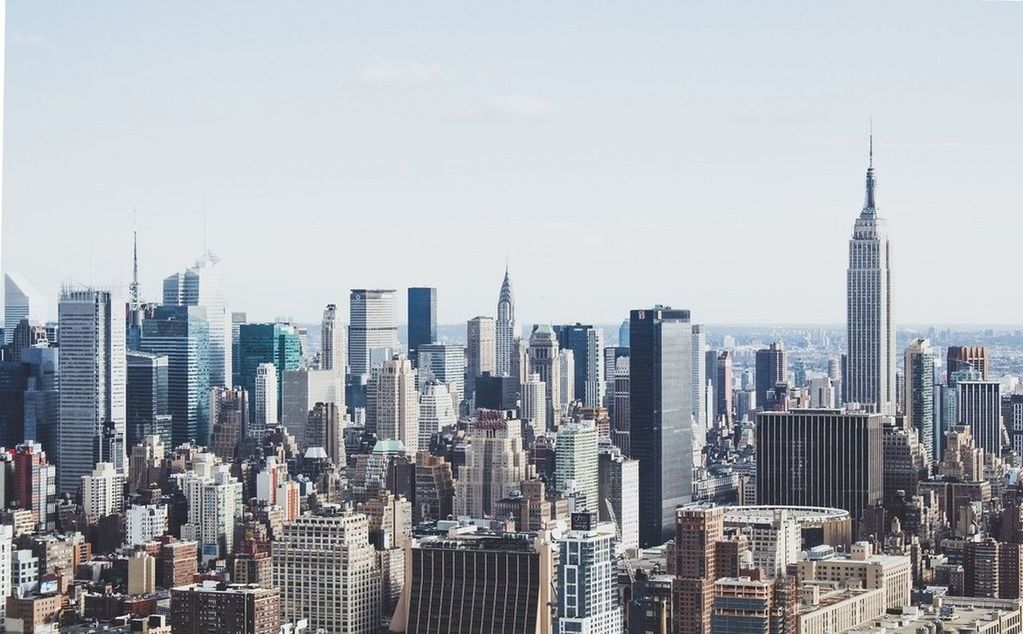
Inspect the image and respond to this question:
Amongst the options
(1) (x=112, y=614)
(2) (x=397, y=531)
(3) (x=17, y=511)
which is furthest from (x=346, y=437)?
(1) (x=112, y=614)

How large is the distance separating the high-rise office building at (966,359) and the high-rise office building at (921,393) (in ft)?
1.38

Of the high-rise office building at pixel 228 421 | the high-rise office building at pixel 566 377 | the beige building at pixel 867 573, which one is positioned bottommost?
the beige building at pixel 867 573

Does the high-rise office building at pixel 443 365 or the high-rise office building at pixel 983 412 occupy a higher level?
the high-rise office building at pixel 443 365

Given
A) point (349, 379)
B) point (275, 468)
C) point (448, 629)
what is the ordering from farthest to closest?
point (349, 379) < point (275, 468) < point (448, 629)

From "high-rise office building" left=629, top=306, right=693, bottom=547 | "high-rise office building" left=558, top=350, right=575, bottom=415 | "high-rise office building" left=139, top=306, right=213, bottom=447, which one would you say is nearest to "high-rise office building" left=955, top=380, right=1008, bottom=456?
"high-rise office building" left=629, top=306, right=693, bottom=547

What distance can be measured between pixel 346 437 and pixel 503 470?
9.48 feet

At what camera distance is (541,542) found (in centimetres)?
790

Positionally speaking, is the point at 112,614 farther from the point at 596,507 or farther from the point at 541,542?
the point at 596,507

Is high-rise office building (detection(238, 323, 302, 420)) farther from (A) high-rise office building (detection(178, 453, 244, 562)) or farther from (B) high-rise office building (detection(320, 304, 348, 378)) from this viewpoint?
(A) high-rise office building (detection(178, 453, 244, 562))

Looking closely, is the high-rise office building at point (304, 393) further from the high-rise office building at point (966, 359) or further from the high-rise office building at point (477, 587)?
the high-rise office building at point (477, 587)

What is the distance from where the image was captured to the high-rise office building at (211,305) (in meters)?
15.1

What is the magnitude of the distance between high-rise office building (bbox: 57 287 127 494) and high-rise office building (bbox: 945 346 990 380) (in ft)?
18.2

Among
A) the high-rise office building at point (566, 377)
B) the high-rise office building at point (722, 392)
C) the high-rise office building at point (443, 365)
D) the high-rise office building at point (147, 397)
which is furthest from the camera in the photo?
the high-rise office building at point (566, 377)

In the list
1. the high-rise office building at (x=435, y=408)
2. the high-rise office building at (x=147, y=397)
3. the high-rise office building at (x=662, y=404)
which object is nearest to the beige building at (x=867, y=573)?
the high-rise office building at (x=662, y=404)
